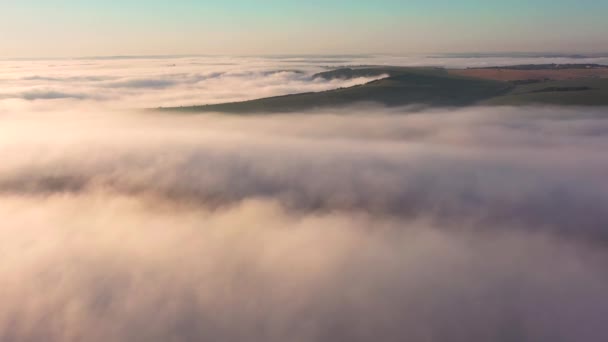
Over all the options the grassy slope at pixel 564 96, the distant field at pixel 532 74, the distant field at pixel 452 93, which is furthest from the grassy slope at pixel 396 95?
the grassy slope at pixel 564 96

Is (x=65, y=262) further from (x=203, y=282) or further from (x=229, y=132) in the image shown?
(x=229, y=132)

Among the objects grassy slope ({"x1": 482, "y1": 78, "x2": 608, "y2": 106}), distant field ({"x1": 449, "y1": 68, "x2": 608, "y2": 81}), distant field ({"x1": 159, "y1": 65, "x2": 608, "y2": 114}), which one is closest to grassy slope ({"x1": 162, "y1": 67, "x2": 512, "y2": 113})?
distant field ({"x1": 159, "y1": 65, "x2": 608, "y2": 114})

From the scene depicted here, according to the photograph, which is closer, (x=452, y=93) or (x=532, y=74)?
(x=452, y=93)

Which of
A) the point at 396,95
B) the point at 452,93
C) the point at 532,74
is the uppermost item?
the point at 532,74

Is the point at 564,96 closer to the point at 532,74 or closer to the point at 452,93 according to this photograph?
the point at 452,93

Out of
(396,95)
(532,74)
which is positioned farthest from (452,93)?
(532,74)

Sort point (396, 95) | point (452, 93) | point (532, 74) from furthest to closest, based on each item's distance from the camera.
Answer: point (532, 74), point (452, 93), point (396, 95)

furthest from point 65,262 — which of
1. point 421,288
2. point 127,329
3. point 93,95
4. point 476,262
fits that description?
point 93,95

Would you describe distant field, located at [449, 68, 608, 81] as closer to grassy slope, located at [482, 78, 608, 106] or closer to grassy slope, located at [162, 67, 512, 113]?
grassy slope, located at [162, 67, 512, 113]
